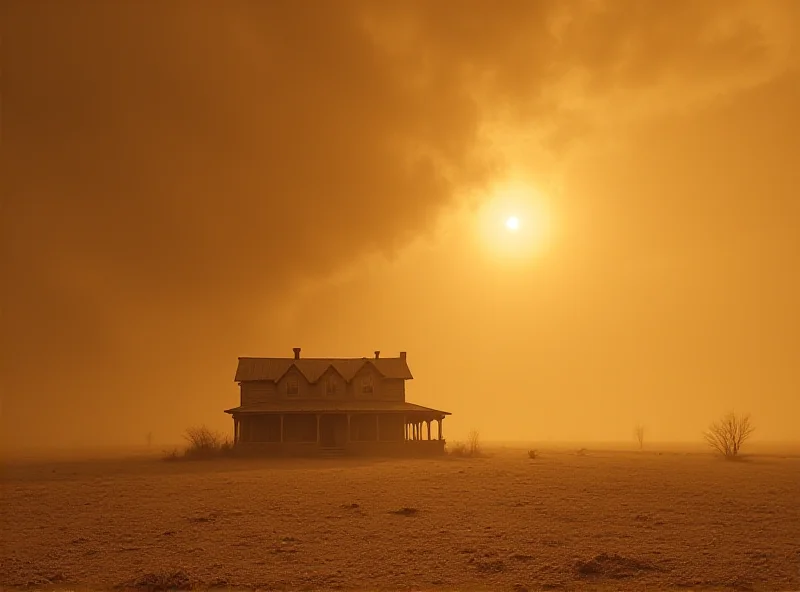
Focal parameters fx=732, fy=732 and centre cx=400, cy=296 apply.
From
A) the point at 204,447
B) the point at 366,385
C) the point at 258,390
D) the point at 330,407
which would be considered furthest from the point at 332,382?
the point at 204,447

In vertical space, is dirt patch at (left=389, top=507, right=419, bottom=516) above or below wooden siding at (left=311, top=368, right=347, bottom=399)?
below

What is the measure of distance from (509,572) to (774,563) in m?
7.08

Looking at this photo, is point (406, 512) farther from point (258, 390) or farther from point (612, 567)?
point (258, 390)

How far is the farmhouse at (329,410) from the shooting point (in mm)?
55750

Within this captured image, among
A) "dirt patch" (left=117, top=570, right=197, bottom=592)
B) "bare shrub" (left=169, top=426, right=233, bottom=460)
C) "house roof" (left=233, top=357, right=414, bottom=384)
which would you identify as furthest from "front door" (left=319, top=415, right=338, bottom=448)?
"dirt patch" (left=117, top=570, right=197, bottom=592)

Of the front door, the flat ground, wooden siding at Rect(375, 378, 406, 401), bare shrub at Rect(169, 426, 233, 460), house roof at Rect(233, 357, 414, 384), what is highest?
house roof at Rect(233, 357, 414, 384)

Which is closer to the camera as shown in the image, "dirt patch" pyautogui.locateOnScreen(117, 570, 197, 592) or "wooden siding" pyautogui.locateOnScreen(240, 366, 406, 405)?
"dirt patch" pyautogui.locateOnScreen(117, 570, 197, 592)

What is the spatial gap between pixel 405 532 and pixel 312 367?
4143 cm

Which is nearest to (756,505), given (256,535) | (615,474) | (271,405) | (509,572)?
(615,474)

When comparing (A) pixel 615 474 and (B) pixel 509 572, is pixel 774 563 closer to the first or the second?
(B) pixel 509 572

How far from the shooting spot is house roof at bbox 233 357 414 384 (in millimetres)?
62000

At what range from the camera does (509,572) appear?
19.0m

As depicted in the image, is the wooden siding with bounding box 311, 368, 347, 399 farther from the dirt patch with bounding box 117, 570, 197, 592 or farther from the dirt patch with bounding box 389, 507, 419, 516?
the dirt patch with bounding box 117, 570, 197, 592

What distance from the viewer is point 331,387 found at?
61.9 meters
